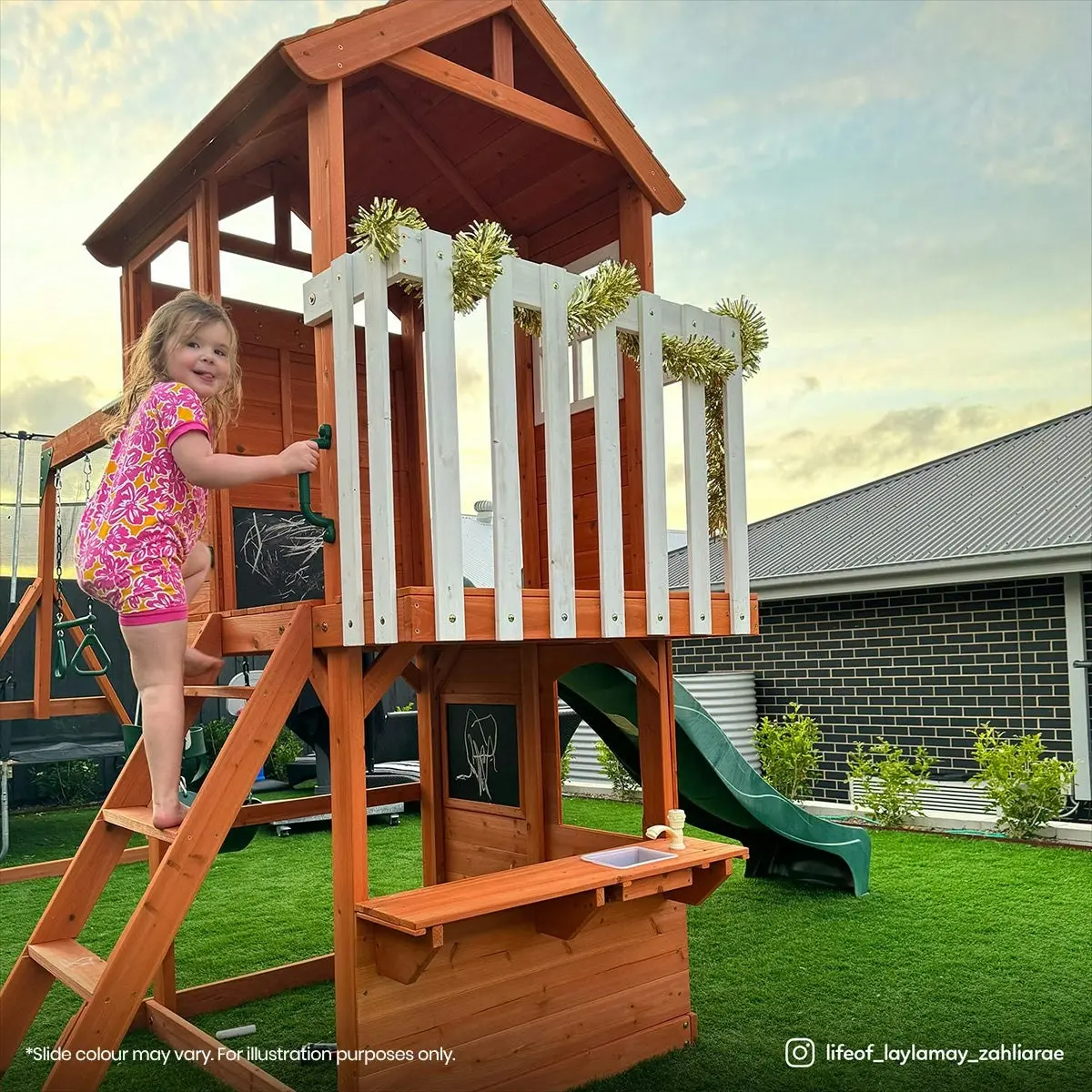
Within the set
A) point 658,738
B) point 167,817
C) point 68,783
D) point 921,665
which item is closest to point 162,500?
point 167,817

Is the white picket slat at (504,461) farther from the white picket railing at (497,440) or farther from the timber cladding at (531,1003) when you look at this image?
the timber cladding at (531,1003)

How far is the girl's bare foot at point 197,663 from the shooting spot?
3.52 meters

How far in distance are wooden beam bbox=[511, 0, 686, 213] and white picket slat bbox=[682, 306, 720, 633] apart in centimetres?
57

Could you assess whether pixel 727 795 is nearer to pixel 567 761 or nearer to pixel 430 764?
pixel 430 764

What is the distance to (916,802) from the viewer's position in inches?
320

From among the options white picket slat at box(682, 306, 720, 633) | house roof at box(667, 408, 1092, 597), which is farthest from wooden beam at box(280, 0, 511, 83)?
house roof at box(667, 408, 1092, 597)

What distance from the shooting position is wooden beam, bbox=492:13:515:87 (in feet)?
12.3

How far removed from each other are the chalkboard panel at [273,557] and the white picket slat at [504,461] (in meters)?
1.78

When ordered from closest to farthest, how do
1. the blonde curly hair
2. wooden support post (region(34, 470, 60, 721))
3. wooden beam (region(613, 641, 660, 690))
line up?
the blonde curly hair < wooden beam (region(613, 641, 660, 690)) < wooden support post (region(34, 470, 60, 721))

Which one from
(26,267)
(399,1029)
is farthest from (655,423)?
(26,267)

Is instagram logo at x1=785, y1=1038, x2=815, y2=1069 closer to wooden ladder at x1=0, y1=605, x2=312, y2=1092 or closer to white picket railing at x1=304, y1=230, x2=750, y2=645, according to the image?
white picket railing at x1=304, y1=230, x2=750, y2=645

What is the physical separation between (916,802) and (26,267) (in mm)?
8907

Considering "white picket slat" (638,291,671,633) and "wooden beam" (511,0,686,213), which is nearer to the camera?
"white picket slat" (638,291,671,633)

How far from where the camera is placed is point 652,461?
3.63 meters
